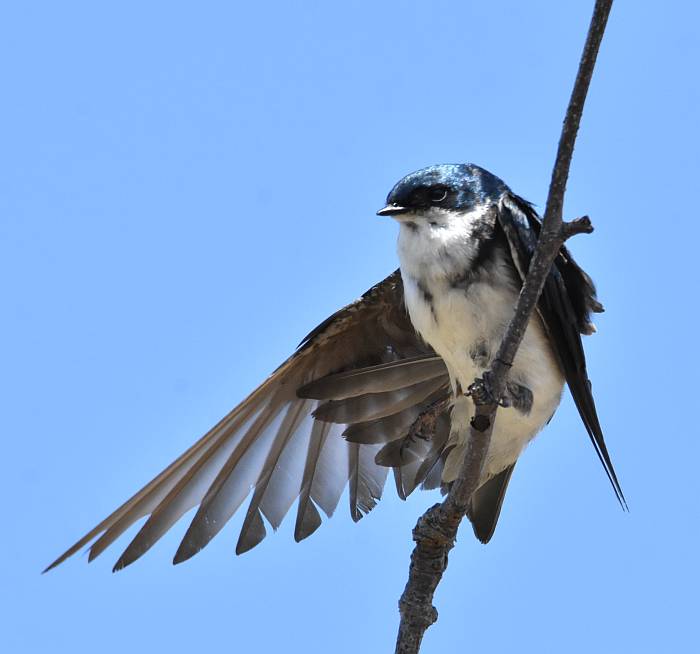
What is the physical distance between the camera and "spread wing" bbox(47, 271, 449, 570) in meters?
6.24

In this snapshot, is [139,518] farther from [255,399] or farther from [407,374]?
[407,374]

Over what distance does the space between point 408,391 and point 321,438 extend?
56 centimetres

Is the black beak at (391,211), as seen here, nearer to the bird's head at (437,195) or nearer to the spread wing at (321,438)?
the bird's head at (437,195)

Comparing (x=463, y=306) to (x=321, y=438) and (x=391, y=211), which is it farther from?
(x=321, y=438)

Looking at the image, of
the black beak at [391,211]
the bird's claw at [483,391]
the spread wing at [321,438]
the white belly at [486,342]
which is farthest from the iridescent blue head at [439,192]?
the bird's claw at [483,391]

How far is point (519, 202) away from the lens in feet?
18.2

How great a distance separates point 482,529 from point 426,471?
16.9 inches

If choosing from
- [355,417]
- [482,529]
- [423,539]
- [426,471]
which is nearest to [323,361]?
[355,417]

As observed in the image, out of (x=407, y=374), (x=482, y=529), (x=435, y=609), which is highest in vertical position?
(x=407, y=374)

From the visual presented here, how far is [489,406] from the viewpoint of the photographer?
15.0ft

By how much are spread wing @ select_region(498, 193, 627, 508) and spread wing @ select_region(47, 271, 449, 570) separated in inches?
31.4

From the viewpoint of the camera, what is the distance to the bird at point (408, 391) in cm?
546

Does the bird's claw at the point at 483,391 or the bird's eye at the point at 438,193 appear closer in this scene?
the bird's claw at the point at 483,391

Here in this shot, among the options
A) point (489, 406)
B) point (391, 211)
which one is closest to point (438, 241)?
point (391, 211)
